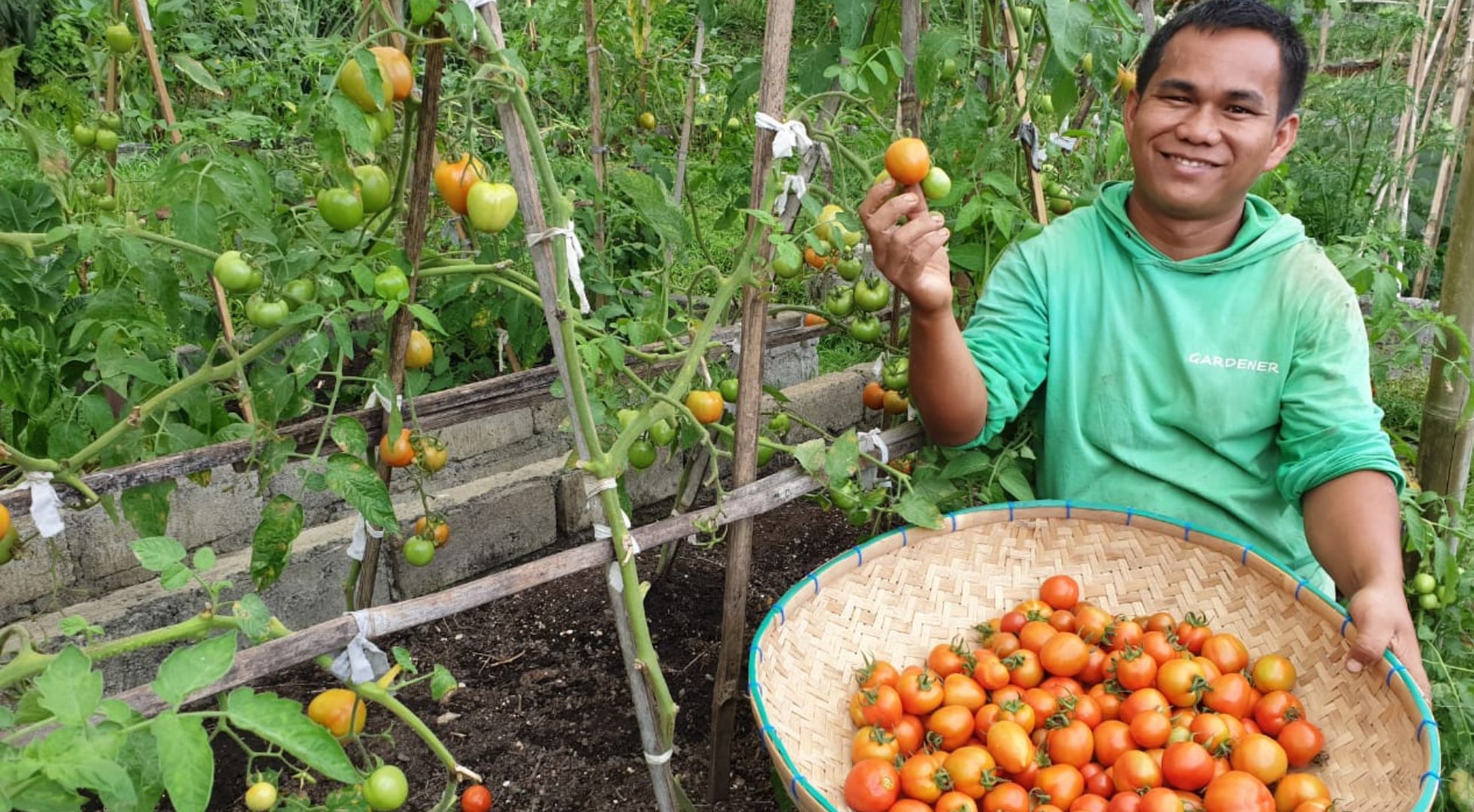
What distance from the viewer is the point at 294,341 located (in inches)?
85.7

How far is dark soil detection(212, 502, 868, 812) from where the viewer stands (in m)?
2.03

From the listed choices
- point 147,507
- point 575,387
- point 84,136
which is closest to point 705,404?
point 575,387

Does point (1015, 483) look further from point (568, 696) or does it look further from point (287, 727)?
point (287, 727)

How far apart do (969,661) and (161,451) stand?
4.51 feet

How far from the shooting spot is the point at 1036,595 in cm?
188

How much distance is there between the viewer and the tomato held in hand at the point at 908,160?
1519mm

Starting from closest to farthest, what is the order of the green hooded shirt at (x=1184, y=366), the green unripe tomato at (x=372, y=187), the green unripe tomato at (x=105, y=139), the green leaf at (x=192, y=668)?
the green leaf at (x=192, y=668) → the green unripe tomato at (x=372, y=187) → the green hooded shirt at (x=1184, y=366) → the green unripe tomato at (x=105, y=139)

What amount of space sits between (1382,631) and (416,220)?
1500 millimetres

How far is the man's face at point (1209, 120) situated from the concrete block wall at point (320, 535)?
42.8 inches

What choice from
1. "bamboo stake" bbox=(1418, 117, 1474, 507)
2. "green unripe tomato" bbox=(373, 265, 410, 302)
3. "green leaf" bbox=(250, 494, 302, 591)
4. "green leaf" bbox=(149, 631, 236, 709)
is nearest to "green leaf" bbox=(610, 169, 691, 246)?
"green unripe tomato" bbox=(373, 265, 410, 302)

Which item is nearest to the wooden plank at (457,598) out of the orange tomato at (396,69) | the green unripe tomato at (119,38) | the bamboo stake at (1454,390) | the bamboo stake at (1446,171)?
the orange tomato at (396,69)

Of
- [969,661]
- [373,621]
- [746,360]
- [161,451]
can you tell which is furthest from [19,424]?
[969,661]

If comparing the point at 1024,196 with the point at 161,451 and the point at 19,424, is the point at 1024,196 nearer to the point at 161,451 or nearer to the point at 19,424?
the point at 161,451

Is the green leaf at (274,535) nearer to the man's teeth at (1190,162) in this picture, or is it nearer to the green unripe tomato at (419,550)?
the green unripe tomato at (419,550)
